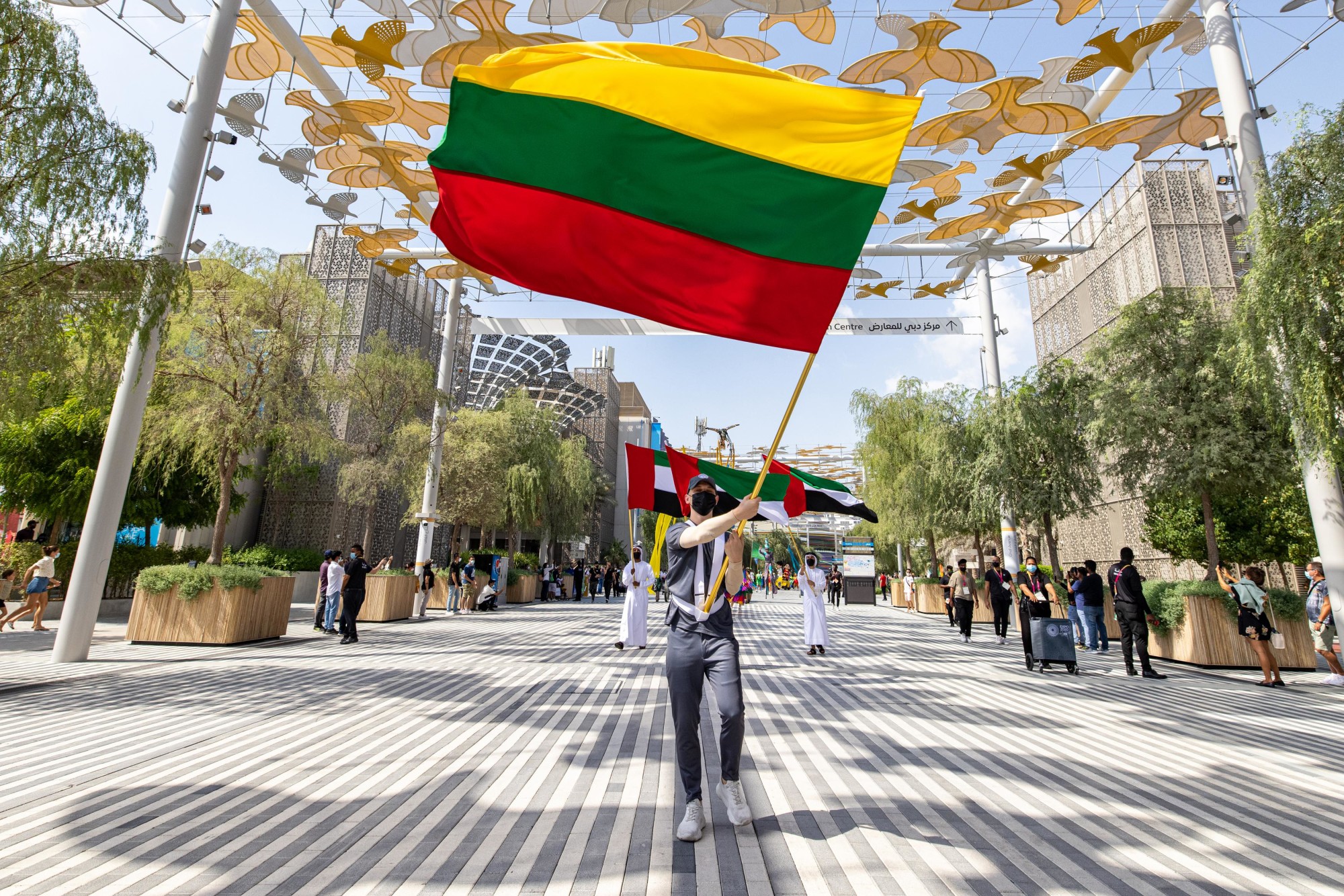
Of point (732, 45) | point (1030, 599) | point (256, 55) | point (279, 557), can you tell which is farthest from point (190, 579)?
point (279, 557)

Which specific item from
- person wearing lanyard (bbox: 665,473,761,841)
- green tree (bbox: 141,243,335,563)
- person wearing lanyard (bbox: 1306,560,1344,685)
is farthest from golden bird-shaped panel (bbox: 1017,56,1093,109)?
green tree (bbox: 141,243,335,563)

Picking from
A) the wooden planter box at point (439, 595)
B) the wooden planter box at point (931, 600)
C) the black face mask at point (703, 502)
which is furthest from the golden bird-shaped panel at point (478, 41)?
the wooden planter box at point (931, 600)

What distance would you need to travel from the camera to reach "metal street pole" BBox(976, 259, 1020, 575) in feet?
65.6

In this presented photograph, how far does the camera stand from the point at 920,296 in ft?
75.8

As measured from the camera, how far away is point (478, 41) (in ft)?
38.1

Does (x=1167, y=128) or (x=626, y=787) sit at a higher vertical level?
(x=1167, y=128)

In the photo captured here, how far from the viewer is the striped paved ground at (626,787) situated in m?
3.41

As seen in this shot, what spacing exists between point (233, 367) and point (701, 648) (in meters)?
14.1

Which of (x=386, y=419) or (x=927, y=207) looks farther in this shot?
(x=386, y=419)

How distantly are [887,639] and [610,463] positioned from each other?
5328cm

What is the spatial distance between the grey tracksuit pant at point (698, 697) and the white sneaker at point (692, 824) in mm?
53

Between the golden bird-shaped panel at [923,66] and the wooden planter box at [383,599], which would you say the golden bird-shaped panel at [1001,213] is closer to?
the golden bird-shaped panel at [923,66]

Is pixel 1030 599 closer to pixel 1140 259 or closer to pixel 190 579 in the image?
pixel 190 579

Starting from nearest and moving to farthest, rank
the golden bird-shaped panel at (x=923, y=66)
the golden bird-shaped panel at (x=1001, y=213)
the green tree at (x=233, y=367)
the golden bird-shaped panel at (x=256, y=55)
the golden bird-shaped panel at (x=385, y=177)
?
the golden bird-shaped panel at (x=923, y=66) < the golden bird-shaped panel at (x=256, y=55) < the green tree at (x=233, y=367) < the golden bird-shaped panel at (x=385, y=177) < the golden bird-shaped panel at (x=1001, y=213)
